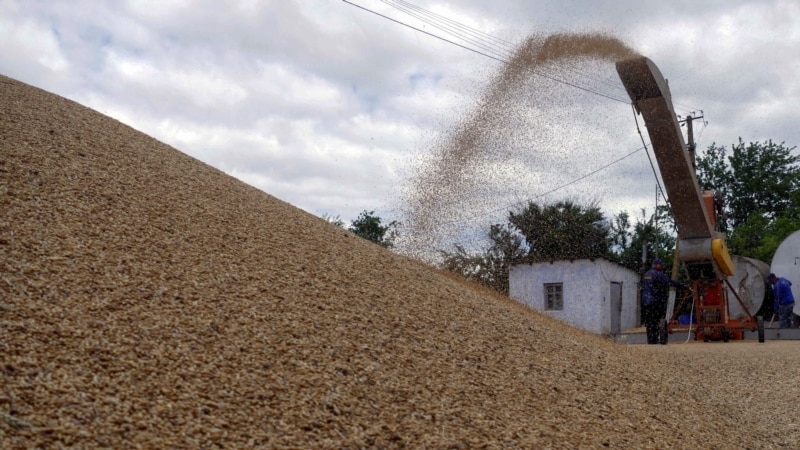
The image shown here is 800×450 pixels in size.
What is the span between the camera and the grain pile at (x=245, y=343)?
266 cm

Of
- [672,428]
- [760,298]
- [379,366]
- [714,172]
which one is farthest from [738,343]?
[714,172]

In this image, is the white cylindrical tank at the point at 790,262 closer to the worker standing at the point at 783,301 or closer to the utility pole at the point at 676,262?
the worker standing at the point at 783,301

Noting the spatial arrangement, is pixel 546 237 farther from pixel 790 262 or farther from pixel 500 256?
pixel 790 262

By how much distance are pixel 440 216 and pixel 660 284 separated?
3.87 meters

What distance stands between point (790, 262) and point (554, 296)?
19.4 ft

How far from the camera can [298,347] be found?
134 inches

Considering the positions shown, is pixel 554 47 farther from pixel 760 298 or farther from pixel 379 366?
pixel 760 298

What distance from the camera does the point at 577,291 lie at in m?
17.6

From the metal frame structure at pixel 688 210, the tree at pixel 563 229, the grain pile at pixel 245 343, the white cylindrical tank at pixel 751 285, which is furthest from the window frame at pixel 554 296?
the grain pile at pixel 245 343

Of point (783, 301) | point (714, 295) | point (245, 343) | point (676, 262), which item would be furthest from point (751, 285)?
point (245, 343)

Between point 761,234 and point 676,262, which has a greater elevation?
point 761,234

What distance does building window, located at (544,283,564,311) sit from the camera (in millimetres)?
17891

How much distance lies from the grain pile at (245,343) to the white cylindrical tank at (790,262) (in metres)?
8.60

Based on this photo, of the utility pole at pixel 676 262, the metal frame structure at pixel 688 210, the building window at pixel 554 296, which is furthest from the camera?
the building window at pixel 554 296
